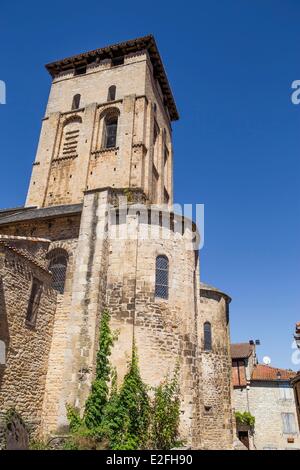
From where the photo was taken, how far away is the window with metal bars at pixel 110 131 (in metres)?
19.6

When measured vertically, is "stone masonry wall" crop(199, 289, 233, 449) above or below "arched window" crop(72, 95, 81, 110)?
below

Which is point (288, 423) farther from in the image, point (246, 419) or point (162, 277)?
point (162, 277)

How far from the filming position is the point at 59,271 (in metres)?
12.6

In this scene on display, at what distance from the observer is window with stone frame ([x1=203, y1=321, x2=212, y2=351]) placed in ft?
54.6

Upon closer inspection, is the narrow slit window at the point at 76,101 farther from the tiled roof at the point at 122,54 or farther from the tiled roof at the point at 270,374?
the tiled roof at the point at 270,374

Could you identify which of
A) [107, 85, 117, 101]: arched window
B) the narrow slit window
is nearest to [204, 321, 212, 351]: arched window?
[107, 85, 117, 101]: arched window

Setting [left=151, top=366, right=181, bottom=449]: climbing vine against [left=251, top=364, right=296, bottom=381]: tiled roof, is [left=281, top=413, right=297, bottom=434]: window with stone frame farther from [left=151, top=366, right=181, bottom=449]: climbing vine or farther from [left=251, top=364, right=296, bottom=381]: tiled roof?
[left=151, top=366, right=181, bottom=449]: climbing vine

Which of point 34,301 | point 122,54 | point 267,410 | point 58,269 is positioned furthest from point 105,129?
point 267,410

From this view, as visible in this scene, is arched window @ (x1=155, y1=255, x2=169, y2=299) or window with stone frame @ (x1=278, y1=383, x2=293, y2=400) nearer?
arched window @ (x1=155, y1=255, x2=169, y2=299)

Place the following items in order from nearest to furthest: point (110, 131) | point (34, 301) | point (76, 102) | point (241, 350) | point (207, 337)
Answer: point (34, 301) < point (207, 337) < point (110, 131) < point (76, 102) < point (241, 350)

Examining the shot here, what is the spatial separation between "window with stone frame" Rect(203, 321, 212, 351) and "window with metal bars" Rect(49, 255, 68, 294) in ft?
25.9

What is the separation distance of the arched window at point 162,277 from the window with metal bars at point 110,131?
9.78 m

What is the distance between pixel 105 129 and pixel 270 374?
19548 mm
